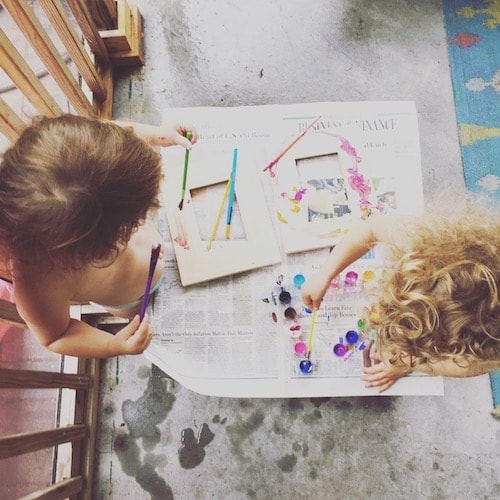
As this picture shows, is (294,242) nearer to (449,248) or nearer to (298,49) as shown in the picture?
(449,248)

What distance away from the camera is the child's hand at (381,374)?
2.95 ft

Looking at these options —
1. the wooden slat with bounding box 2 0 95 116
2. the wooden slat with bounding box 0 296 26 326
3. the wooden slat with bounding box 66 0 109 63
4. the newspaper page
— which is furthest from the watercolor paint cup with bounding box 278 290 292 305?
the wooden slat with bounding box 66 0 109 63

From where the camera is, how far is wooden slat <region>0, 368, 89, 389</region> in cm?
67

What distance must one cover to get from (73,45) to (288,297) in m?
0.65

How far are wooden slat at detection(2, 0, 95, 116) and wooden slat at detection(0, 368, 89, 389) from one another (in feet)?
1.76

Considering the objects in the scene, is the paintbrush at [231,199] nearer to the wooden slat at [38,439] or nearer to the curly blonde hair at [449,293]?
the curly blonde hair at [449,293]

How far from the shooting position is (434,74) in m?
1.17

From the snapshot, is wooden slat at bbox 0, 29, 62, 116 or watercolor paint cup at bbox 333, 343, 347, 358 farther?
watercolor paint cup at bbox 333, 343, 347, 358

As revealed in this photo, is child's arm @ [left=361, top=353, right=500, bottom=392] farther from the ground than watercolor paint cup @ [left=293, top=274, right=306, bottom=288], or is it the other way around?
watercolor paint cup @ [left=293, top=274, right=306, bottom=288]

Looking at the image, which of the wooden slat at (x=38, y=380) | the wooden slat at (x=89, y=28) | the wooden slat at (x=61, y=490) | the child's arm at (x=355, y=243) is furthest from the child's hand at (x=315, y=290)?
the wooden slat at (x=89, y=28)

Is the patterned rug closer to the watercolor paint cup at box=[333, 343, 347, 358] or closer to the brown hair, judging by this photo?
the watercolor paint cup at box=[333, 343, 347, 358]

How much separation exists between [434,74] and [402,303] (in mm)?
763

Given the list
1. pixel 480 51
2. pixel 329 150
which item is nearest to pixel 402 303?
pixel 329 150

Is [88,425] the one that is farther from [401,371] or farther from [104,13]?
[104,13]
